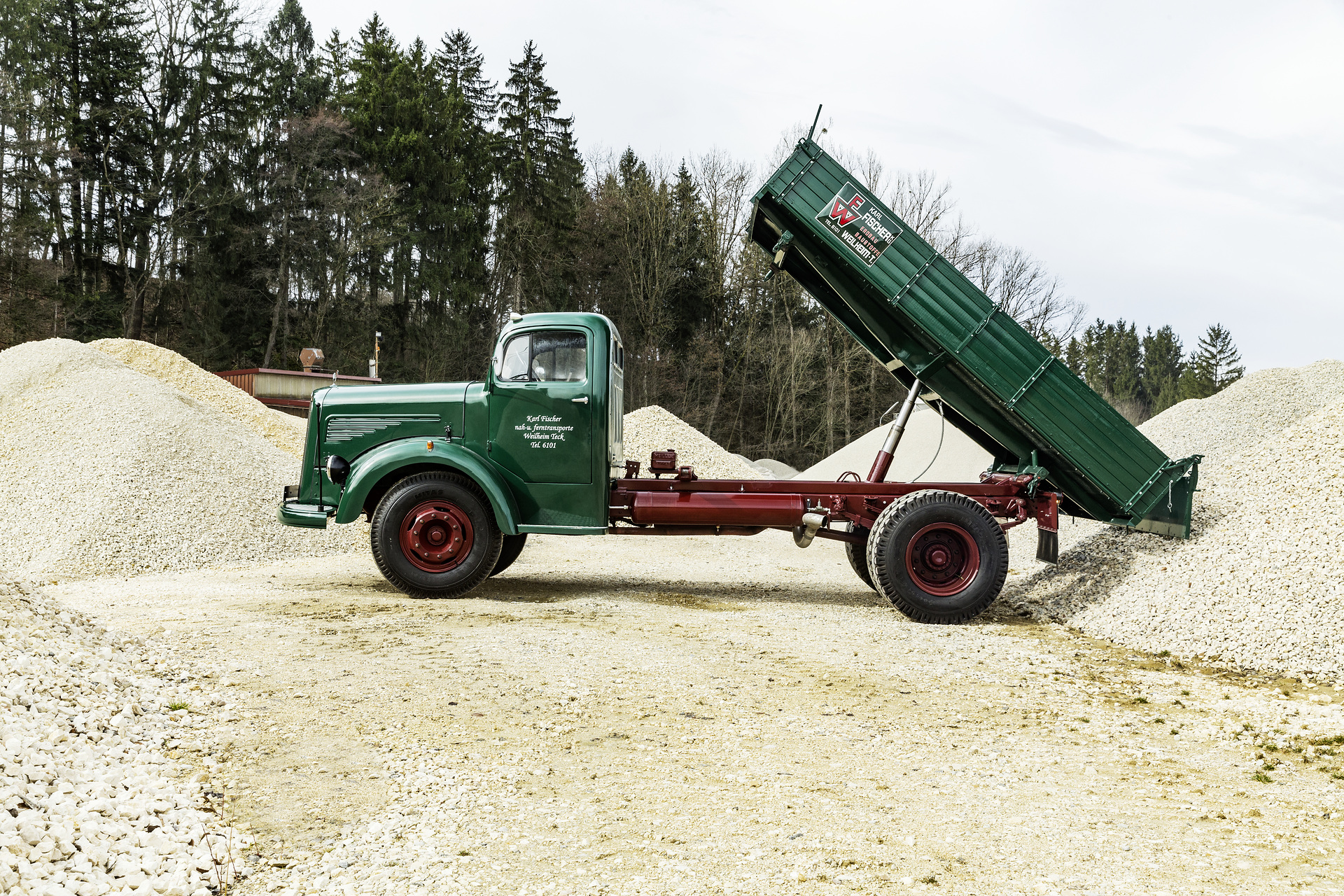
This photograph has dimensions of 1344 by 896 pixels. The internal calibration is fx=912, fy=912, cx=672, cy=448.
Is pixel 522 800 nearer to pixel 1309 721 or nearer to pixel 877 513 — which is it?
pixel 1309 721

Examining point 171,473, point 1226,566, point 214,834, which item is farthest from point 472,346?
point 214,834

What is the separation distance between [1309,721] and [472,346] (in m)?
31.6

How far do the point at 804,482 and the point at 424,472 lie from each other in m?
3.41

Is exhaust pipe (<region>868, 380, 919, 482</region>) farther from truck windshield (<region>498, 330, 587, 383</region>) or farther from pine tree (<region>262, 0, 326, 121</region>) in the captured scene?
pine tree (<region>262, 0, 326, 121</region>)

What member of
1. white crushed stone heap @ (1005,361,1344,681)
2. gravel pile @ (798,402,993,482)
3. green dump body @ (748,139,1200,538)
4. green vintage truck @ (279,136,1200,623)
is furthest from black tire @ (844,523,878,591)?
gravel pile @ (798,402,993,482)

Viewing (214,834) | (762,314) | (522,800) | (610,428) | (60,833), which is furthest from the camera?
(762,314)

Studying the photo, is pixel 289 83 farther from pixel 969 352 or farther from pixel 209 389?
pixel 969 352

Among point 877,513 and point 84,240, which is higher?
point 84,240

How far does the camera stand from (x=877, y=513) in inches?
328

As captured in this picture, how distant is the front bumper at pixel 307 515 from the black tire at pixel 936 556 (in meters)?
4.93

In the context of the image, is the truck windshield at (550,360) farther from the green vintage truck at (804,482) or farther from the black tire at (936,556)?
the black tire at (936,556)

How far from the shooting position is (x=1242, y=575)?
752 centimetres

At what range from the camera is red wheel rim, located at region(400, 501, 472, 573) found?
8.02m

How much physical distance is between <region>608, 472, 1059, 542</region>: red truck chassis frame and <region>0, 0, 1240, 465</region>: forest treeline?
23441 mm
